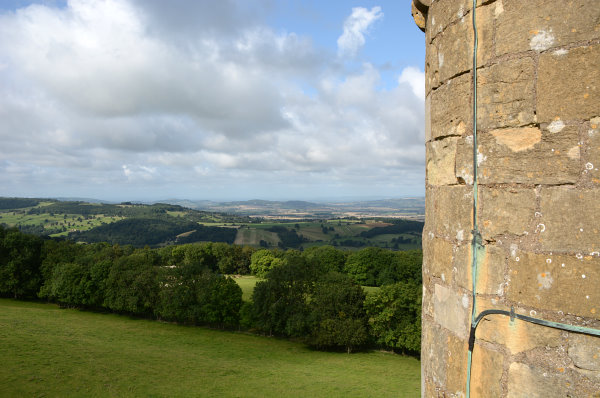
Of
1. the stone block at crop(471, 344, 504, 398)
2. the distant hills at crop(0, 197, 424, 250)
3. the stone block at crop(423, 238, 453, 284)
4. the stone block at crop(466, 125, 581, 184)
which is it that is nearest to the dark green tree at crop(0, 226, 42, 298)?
the stone block at crop(423, 238, 453, 284)

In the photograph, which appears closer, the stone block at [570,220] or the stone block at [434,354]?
the stone block at [570,220]

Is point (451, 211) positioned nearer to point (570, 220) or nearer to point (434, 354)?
point (570, 220)

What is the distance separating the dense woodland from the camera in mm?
35531

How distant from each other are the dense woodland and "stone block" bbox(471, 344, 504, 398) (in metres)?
32.8

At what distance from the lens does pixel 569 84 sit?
8.43 ft

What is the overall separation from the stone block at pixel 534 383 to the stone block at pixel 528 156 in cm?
134

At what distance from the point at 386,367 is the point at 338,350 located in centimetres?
716

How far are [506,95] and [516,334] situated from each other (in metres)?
1.80

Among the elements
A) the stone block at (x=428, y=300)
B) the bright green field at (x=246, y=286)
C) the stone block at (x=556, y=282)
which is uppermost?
the stone block at (x=556, y=282)

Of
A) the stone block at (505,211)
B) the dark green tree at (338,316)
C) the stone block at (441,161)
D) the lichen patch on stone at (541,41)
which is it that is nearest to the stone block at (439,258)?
the stone block at (505,211)

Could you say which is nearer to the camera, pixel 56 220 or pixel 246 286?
pixel 246 286

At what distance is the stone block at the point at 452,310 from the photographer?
3074 mm

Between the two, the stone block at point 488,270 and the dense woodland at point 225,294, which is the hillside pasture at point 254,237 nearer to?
the dense woodland at point 225,294

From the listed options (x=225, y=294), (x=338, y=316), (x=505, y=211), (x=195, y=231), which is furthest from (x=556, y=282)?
(x=195, y=231)
